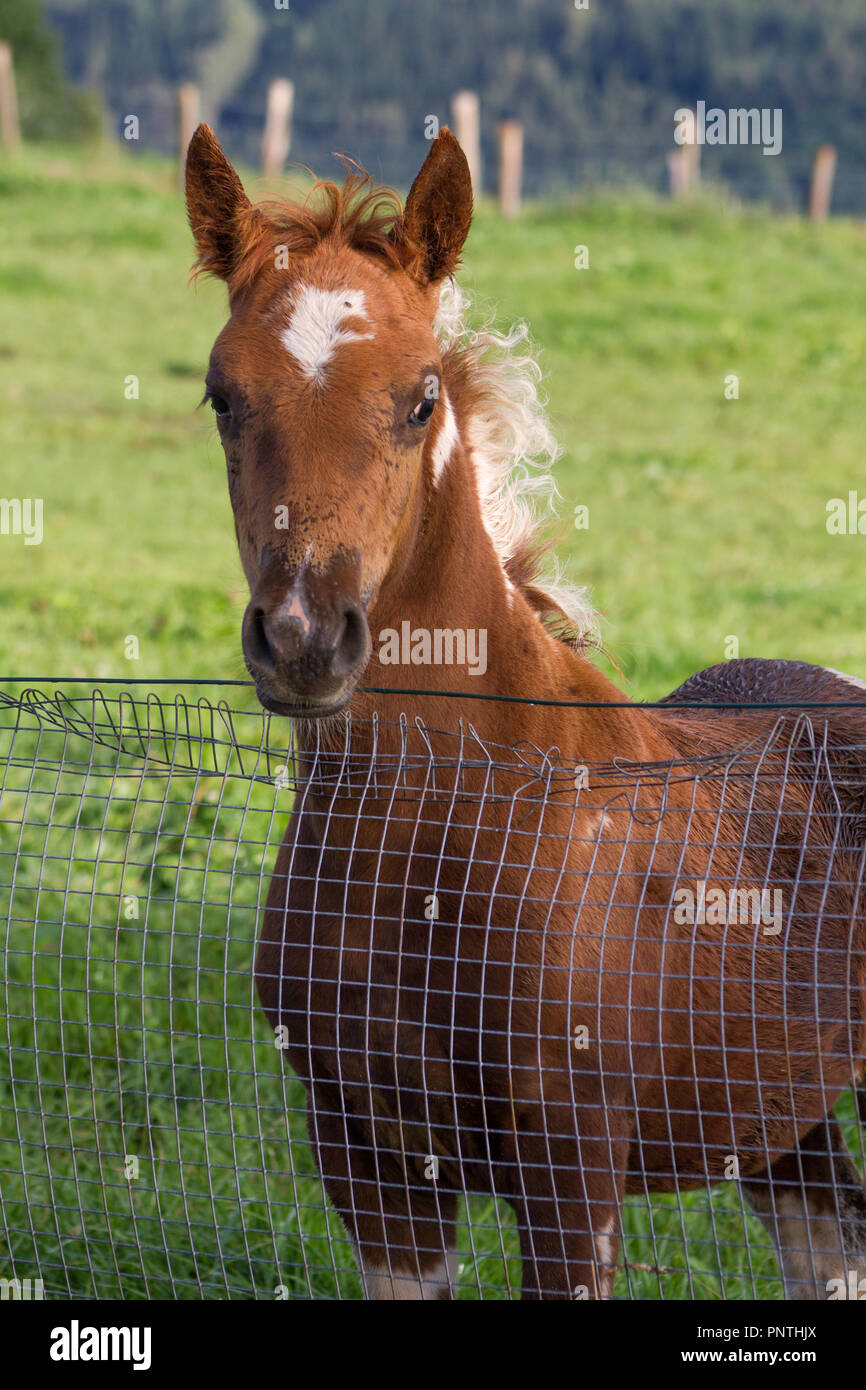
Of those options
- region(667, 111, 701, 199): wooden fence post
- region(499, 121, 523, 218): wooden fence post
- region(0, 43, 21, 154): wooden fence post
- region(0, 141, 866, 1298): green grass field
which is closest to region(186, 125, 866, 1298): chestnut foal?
region(0, 141, 866, 1298): green grass field

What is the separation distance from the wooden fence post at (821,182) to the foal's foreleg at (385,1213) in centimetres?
1646

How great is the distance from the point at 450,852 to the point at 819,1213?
5.66ft

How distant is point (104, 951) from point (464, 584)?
2.62 meters

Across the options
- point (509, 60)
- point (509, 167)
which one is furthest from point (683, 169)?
point (509, 60)

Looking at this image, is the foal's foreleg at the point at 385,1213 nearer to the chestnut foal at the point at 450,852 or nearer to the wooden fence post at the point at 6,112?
the chestnut foal at the point at 450,852

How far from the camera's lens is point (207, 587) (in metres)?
8.24

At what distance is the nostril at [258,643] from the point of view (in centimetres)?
238

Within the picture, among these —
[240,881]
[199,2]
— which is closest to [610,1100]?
[240,881]

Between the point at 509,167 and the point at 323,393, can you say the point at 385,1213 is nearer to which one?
the point at 323,393

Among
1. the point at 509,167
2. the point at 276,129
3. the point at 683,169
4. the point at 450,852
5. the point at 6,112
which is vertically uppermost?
the point at 6,112

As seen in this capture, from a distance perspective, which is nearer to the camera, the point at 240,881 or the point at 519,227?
the point at 240,881
